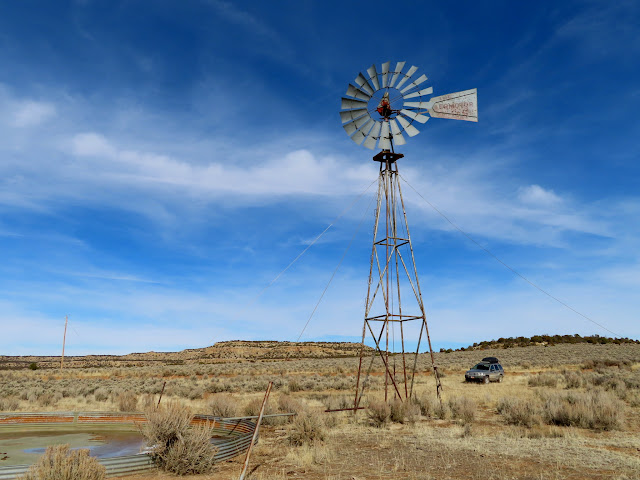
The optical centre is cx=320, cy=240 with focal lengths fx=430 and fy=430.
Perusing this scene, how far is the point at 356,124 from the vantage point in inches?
710

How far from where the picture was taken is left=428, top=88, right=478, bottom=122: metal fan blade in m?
16.9

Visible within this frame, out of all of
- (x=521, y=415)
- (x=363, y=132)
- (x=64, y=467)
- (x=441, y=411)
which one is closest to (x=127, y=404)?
(x=64, y=467)

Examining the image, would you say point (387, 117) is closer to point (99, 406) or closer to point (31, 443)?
point (31, 443)

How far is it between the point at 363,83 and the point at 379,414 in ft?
42.1

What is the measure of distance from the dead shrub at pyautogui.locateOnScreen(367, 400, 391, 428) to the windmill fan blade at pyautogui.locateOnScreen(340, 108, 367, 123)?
11.2 m

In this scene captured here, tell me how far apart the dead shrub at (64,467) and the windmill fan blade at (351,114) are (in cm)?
1457

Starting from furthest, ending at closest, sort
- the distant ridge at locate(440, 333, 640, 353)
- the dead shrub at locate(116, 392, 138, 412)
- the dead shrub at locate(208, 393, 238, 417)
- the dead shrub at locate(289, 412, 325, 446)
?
the distant ridge at locate(440, 333, 640, 353)
the dead shrub at locate(116, 392, 138, 412)
the dead shrub at locate(208, 393, 238, 417)
the dead shrub at locate(289, 412, 325, 446)

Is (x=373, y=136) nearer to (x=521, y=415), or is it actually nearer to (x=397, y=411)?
(x=397, y=411)

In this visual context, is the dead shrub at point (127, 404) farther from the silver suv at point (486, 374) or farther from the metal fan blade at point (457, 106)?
the silver suv at point (486, 374)

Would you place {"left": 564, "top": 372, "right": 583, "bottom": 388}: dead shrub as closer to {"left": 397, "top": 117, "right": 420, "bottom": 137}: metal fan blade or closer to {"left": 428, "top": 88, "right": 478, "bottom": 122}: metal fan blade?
{"left": 428, "top": 88, "right": 478, "bottom": 122}: metal fan blade

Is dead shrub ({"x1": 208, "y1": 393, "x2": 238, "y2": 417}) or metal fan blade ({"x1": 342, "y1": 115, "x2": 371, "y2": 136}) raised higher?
metal fan blade ({"x1": 342, "y1": 115, "x2": 371, "y2": 136})

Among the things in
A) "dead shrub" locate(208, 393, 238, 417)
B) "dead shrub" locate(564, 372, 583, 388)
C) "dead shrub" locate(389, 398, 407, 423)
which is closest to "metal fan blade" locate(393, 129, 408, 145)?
"dead shrub" locate(389, 398, 407, 423)

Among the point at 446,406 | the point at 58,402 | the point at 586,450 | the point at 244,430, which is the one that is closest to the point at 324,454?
the point at 244,430

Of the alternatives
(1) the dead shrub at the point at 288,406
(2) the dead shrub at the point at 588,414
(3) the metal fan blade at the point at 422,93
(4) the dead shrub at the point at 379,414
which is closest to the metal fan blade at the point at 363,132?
(3) the metal fan blade at the point at 422,93
